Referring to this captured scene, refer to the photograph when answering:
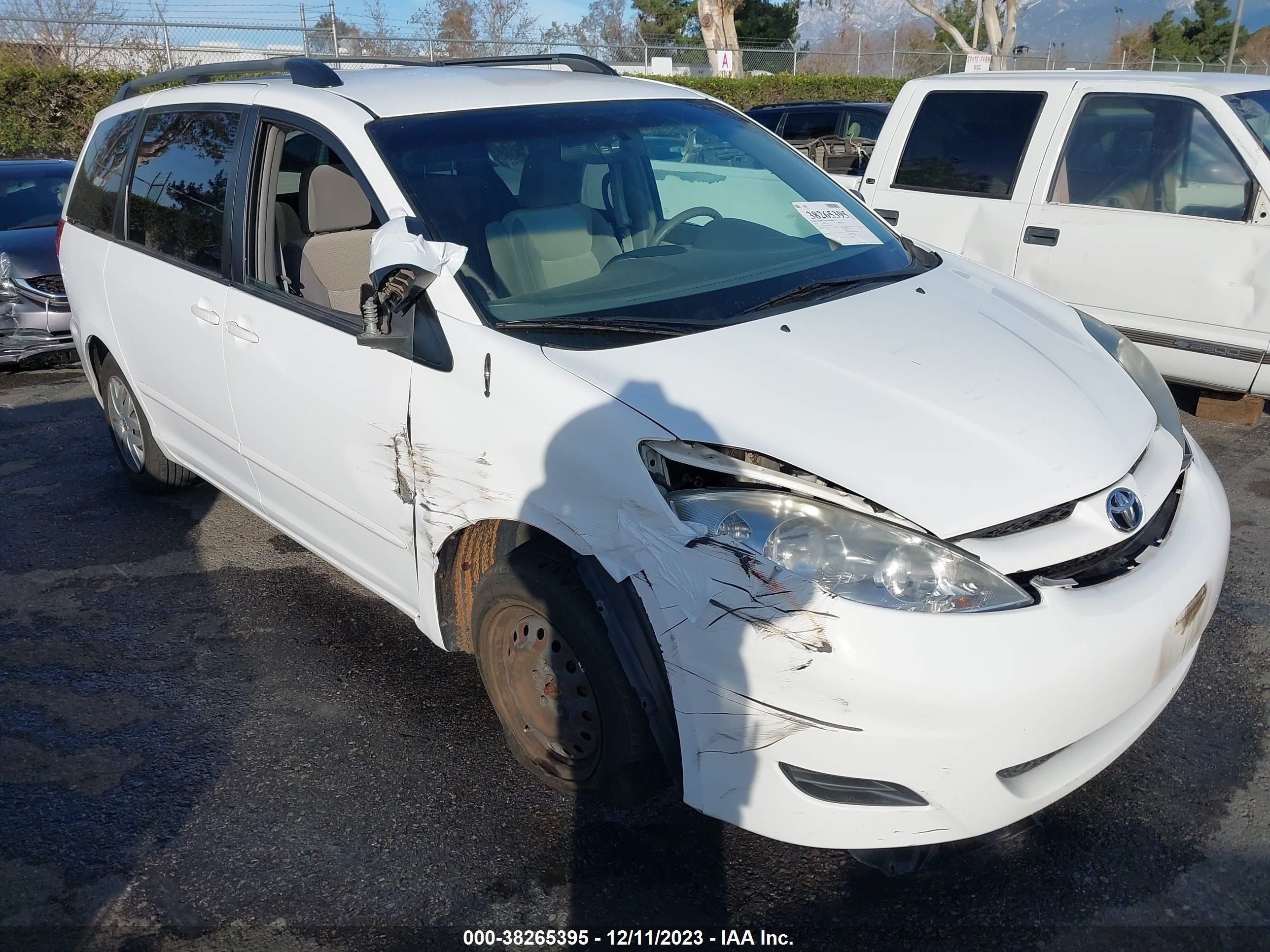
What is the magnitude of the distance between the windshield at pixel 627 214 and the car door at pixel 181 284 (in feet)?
3.42

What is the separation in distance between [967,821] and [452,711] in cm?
170

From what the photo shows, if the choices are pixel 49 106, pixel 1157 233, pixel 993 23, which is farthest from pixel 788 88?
pixel 1157 233

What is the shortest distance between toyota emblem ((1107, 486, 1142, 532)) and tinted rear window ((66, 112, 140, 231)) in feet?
13.7

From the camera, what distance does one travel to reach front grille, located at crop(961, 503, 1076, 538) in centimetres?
219

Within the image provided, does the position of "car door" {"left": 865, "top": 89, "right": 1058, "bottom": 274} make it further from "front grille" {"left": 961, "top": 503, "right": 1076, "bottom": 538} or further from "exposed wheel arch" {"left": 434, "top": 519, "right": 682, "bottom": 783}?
"exposed wheel arch" {"left": 434, "top": 519, "right": 682, "bottom": 783}

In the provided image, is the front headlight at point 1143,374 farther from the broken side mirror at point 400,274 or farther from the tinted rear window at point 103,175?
the tinted rear window at point 103,175

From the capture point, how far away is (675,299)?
2850 mm

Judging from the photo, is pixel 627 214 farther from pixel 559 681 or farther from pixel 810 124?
pixel 810 124

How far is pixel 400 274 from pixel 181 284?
1.58 m

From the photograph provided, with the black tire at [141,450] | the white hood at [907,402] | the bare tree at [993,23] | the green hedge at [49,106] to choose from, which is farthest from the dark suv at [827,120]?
the bare tree at [993,23]

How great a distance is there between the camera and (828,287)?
3029 mm

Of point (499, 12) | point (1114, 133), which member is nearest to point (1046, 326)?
point (1114, 133)

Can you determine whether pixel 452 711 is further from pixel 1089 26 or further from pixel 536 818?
pixel 1089 26

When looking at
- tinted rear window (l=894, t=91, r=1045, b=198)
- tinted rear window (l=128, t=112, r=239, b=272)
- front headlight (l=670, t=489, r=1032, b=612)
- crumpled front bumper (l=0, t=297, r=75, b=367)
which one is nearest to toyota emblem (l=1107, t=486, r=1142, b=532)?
front headlight (l=670, t=489, r=1032, b=612)
